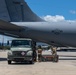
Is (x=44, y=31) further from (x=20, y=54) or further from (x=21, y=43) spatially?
(x=20, y=54)

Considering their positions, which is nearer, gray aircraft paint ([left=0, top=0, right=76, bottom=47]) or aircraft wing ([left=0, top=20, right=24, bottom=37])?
aircraft wing ([left=0, top=20, right=24, bottom=37])

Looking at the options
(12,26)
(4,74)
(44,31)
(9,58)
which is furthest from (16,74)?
(44,31)

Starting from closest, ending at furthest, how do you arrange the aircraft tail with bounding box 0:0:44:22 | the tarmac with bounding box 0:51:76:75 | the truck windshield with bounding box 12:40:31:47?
the tarmac with bounding box 0:51:76:75, the truck windshield with bounding box 12:40:31:47, the aircraft tail with bounding box 0:0:44:22

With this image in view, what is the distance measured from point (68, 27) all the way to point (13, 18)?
713 cm

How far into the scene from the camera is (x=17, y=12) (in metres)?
38.8

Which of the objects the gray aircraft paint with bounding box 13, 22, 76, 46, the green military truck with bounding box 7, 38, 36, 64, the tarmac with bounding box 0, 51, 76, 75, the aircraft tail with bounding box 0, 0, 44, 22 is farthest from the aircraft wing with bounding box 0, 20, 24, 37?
the tarmac with bounding box 0, 51, 76, 75

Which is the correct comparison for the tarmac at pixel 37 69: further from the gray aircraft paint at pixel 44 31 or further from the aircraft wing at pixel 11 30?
the gray aircraft paint at pixel 44 31

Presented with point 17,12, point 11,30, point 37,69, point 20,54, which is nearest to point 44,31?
point 11,30

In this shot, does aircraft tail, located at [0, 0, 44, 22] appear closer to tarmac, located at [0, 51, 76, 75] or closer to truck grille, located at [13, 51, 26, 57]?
truck grille, located at [13, 51, 26, 57]

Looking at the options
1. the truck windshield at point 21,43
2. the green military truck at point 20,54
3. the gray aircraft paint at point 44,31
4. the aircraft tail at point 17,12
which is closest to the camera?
the green military truck at point 20,54

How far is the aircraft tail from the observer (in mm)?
38062

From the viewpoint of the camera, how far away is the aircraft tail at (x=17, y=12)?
1499 inches

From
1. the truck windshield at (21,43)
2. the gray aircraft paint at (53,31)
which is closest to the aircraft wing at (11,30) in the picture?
the gray aircraft paint at (53,31)

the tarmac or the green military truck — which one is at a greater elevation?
the green military truck
